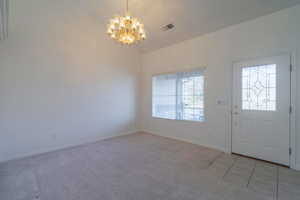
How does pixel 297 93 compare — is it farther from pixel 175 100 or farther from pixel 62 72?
pixel 62 72

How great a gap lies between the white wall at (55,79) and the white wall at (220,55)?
6.12ft

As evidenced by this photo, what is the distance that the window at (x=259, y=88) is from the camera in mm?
2949

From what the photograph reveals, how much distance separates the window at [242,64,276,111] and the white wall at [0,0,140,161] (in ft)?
12.6

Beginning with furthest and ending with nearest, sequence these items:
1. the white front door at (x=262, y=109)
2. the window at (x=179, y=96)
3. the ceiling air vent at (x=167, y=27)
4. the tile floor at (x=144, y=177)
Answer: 1. the window at (x=179, y=96)
2. the ceiling air vent at (x=167, y=27)
3. the white front door at (x=262, y=109)
4. the tile floor at (x=144, y=177)

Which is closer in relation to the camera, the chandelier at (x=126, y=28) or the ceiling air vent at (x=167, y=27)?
the chandelier at (x=126, y=28)

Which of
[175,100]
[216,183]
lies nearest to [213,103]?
[175,100]

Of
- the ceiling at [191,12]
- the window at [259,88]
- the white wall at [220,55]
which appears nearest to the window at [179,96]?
the white wall at [220,55]

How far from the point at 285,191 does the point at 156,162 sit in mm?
2056

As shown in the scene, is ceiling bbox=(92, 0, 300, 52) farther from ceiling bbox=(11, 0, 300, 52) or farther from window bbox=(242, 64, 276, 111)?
window bbox=(242, 64, 276, 111)

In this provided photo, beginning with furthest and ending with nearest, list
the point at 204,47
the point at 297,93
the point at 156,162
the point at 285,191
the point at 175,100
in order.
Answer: the point at 175,100, the point at 204,47, the point at 156,162, the point at 297,93, the point at 285,191

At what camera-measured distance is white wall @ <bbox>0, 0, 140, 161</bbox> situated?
3.22 metres

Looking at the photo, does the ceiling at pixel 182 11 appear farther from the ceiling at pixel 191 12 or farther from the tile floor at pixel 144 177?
the tile floor at pixel 144 177

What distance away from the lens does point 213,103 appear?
383 cm

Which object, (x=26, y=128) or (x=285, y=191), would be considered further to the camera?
(x=26, y=128)
